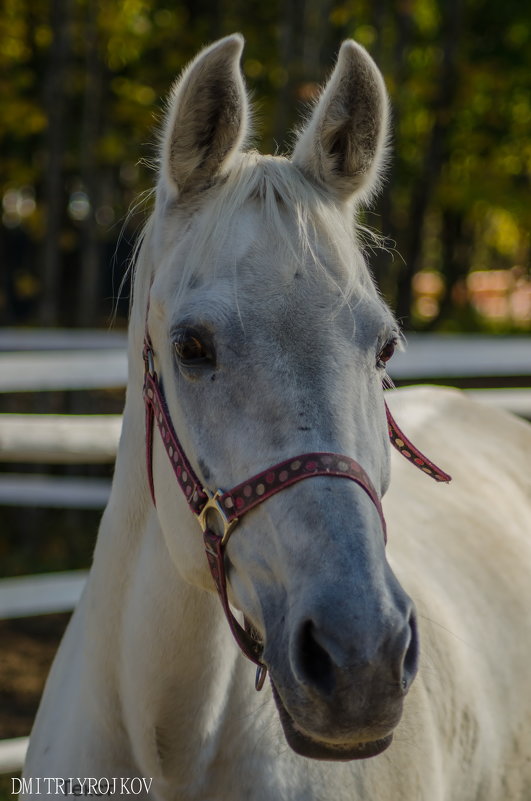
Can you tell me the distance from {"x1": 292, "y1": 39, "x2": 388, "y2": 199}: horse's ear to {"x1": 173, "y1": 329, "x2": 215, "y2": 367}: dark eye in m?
0.49

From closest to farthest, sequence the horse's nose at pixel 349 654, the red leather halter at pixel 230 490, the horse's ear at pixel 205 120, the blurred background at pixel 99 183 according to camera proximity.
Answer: the horse's nose at pixel 349 654 → the red leather halter at pixel 230 490 → the horse's ear at pixel 205 120 → the blurred background at pixel 99 183

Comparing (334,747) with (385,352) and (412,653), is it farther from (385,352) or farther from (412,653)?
(385,352)

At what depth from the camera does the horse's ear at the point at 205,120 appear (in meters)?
1.79

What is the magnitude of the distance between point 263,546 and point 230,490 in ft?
0.41

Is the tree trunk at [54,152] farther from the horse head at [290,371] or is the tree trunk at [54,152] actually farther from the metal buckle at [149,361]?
the metal buckle at [149,361]

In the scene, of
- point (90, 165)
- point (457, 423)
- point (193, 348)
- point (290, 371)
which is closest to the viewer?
point (290, 371)

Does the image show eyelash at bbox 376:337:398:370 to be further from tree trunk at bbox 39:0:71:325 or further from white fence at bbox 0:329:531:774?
tree trunk at bbox 39:0:71:325

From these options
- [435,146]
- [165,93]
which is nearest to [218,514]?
[435,146]

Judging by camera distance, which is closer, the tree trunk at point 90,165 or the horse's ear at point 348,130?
the horse's ear at point 348,130

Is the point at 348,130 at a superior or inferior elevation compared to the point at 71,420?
superior

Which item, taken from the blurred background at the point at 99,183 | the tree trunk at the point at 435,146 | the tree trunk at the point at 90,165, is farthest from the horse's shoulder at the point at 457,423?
the tree trunk at the point at 435,146

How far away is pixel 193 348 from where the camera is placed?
1702 mm

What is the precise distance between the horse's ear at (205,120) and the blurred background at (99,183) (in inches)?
14.7

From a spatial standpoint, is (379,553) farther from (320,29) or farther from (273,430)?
(320,29)
